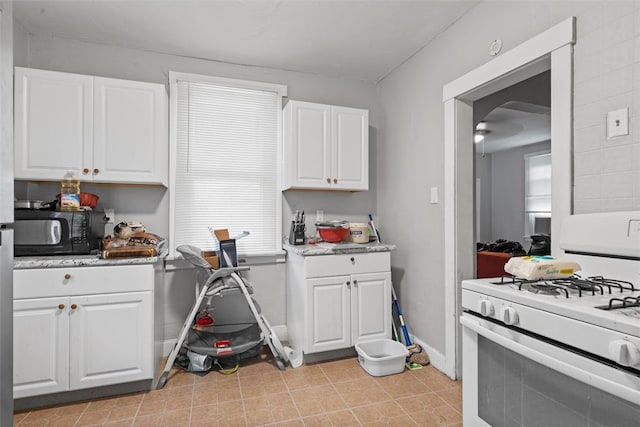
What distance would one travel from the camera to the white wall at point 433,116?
4.96 ft

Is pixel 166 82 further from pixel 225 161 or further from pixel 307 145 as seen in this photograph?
pixel 307 145

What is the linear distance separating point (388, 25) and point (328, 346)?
245 centimetres

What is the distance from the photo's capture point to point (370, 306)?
2.77m

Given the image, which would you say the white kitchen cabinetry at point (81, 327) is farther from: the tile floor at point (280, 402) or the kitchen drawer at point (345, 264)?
the kitchen drawer at point (345, 264)

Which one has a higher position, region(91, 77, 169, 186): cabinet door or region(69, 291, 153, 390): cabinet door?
region(91, 77, 169, 186): cabinet door

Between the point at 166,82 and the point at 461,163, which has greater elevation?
the point at 166,82

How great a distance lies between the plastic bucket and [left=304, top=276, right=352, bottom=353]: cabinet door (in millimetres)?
405

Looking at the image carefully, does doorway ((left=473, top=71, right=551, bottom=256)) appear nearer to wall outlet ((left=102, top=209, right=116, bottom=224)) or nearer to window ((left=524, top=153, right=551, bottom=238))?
window ((left=524, top=153, right=551, bottom=238))

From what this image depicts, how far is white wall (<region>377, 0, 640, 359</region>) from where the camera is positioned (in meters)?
1.51

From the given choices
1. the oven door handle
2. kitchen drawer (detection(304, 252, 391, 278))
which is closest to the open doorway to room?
kitchen drawer (detection(304, 252, 391, 278))

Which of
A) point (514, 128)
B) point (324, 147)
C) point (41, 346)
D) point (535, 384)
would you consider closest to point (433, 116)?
point (324, 147)

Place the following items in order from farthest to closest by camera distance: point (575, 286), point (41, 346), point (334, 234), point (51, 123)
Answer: point (334, 234) < point (51, 123) < point (41, 346) < point (575, 286)

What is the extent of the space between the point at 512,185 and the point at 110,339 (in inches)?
312

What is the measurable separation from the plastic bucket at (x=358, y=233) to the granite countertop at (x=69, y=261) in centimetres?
157
